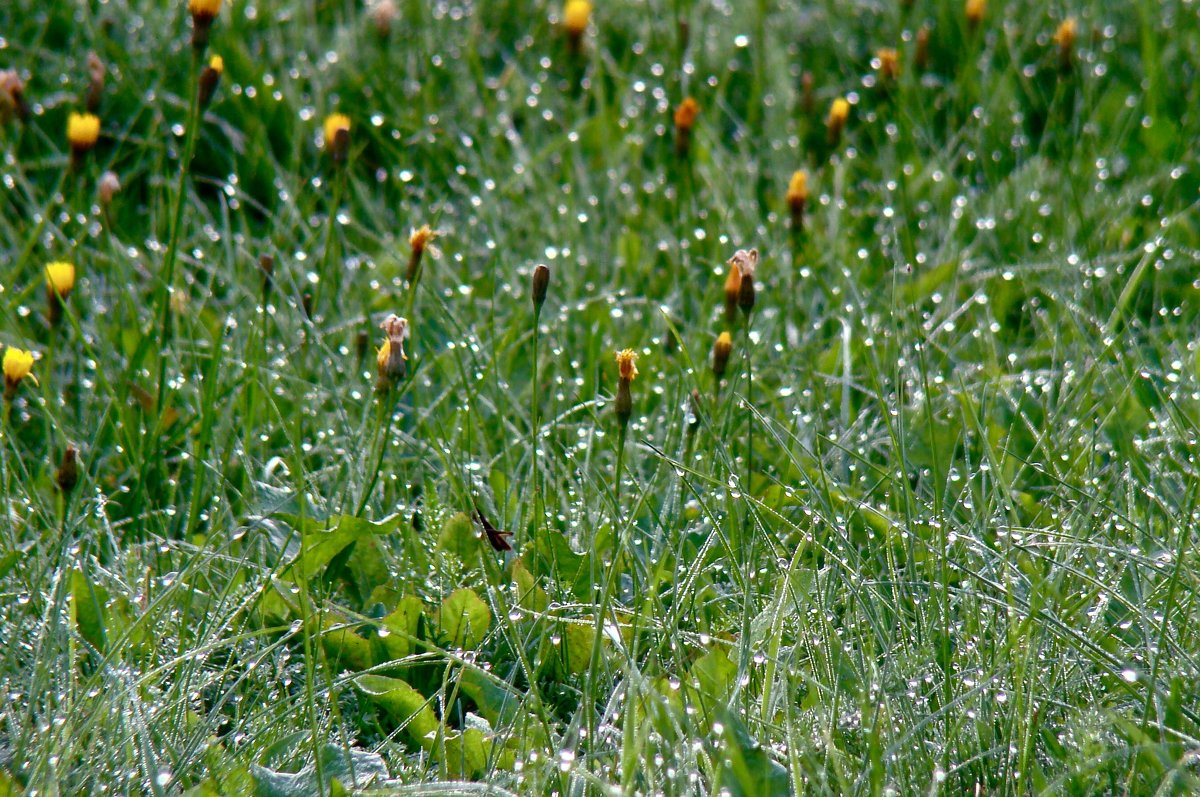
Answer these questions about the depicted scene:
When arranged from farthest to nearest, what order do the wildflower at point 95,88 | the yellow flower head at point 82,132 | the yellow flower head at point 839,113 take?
1. the yellow flower head at point 839,113
2. the wildflower at point 95,88
3. the yellow flower head at point 82,132

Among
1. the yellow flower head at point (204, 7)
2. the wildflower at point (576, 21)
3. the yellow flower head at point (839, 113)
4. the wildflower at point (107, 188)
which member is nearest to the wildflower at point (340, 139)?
the yellow flower head at point (204, 7)

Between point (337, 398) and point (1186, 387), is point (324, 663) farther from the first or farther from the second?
point (1186, 387)

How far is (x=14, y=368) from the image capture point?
153 cm

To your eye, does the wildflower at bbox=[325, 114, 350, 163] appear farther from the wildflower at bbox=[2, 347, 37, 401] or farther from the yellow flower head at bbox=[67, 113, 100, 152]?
the wildflower at bbox=[2, 347, 37, 401]

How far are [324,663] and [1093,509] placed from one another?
0.82m

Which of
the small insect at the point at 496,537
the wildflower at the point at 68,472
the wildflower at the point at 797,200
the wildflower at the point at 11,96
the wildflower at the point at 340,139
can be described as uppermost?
the wildflower at the point at 11,96

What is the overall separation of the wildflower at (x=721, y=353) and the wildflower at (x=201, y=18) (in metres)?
0.74

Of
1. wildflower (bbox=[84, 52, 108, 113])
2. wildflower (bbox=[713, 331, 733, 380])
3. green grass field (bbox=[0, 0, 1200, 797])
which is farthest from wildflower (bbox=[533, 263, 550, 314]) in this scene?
wildflower (bbox=[84, 52, 108, 113])

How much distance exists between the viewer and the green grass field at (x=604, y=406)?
Answer: 1144 millimetres

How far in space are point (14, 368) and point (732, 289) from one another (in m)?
0.90

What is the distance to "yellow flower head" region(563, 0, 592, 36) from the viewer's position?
2.34 m

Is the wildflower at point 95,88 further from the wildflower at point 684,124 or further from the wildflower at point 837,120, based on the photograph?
the wildflower at point 837,120

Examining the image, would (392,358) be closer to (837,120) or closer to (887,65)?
(837,120)

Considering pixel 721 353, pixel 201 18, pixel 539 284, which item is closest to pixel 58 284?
pixel 201 18
